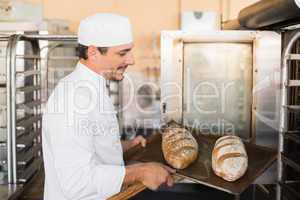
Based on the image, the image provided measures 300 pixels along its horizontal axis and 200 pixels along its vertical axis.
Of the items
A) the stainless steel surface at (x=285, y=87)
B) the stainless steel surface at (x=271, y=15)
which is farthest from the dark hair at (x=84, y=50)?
the stainless steel surface at (x=285, y=87)

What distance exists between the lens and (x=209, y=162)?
1638 millimetres

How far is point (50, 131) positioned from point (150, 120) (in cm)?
273

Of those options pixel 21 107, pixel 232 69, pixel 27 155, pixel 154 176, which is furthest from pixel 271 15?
pixel 27 155

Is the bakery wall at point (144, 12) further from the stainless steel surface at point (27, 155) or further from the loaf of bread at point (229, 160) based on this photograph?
the loaf of bread at point (229, 160)

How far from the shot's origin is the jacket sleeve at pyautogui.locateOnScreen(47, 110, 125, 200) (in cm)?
131

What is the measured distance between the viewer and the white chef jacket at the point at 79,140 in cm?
132

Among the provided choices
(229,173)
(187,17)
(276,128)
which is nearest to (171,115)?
(276,128)

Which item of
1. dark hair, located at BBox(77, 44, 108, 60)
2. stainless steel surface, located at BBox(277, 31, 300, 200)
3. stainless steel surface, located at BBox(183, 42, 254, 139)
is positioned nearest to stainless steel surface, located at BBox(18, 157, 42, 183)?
stainless steel surface, located at BBox(183, 42, 254, 139)

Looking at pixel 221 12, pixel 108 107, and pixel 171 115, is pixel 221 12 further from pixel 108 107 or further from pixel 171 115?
pixel 108 107

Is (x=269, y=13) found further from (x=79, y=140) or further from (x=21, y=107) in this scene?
(x=21, y=107)

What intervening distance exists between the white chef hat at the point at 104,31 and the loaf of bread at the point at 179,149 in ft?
1.67

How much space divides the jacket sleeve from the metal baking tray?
266 millimetres

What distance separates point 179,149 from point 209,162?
0.49ft

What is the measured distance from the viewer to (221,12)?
393cm
